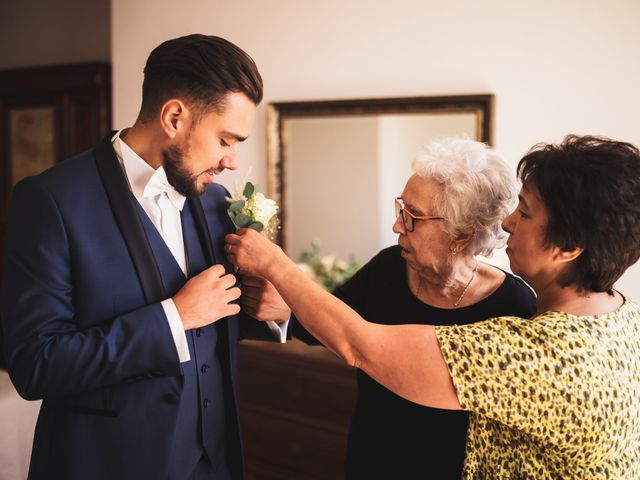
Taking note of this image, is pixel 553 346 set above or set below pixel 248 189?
below

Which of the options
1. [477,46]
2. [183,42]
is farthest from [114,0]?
[183,42]

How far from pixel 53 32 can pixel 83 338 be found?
5278mm

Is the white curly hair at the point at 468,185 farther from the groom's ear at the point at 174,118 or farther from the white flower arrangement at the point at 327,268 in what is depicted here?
the white flower arrangement at the point at 327,268

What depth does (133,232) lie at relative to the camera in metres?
1.46

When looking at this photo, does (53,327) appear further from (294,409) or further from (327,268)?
(327,268)

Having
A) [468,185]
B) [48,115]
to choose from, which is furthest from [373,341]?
[48,115]

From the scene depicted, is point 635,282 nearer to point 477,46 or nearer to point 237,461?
point 477,46

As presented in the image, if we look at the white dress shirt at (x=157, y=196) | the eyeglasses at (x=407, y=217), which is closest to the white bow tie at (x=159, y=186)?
the white dress shirt at (x=157, y=196)

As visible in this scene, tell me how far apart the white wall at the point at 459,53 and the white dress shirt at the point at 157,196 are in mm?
1973

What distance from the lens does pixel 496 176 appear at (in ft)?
5.77

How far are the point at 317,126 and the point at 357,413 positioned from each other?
2.08 metres

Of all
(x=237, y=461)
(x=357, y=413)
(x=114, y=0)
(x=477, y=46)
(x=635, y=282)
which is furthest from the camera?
(x=114, y=0)

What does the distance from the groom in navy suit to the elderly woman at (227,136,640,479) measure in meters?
0.39

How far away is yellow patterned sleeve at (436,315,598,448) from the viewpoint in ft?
4.06
